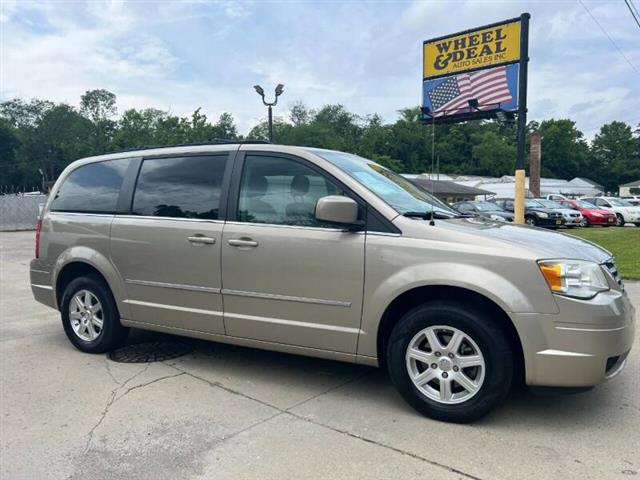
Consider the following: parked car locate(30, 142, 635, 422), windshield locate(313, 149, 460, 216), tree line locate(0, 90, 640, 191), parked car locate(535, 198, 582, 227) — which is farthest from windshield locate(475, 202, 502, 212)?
tree line locate(0, 90, 640, 191)

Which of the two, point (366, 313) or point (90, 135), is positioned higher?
point (90, 135)

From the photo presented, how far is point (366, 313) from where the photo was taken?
11.6 ft

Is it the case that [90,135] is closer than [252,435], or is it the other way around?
[252,435]

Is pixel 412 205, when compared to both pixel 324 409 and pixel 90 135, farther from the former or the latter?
pixel 90 135

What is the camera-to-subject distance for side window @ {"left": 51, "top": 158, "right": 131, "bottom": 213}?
4906 mm

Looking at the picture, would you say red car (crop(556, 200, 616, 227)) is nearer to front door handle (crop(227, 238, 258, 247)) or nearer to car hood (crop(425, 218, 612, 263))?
car hood (crop(425, 218, 612, 263))

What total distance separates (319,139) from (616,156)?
69.9 meters

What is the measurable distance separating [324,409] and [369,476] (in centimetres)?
91

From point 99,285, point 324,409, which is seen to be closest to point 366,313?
point 324,409

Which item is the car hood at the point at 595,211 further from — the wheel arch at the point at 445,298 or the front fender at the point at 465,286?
the front fender at the point at 465,286

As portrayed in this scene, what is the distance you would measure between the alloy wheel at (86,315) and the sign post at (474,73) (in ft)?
49.3

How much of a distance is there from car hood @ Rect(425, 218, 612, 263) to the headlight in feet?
0.21

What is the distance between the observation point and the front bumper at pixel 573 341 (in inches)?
120

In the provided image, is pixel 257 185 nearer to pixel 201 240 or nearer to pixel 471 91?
pixel 201 240
